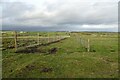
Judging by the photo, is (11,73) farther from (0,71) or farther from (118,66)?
(118,66)

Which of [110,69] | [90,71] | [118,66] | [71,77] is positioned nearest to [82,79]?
[71,77]

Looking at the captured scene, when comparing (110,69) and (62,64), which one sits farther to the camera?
(62,64)

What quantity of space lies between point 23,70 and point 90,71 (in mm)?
4568

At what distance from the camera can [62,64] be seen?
17.4 m

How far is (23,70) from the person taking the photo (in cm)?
1541

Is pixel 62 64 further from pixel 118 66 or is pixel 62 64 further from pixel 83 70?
pixel 118 66

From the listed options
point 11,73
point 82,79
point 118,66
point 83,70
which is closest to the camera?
point 82,79

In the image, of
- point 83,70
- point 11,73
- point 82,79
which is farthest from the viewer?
point 83,70

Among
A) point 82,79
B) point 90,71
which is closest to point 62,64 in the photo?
point 90,71

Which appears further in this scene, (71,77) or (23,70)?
(23,70)

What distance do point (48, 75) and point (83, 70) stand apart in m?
2.75

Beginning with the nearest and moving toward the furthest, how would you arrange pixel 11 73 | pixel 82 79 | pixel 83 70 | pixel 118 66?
pixel 82 79 < pixel 11 73 < pixel 83 70 < pixel 118 66

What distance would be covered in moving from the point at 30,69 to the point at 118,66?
6731mm

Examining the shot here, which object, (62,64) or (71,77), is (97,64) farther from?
(71,77)
